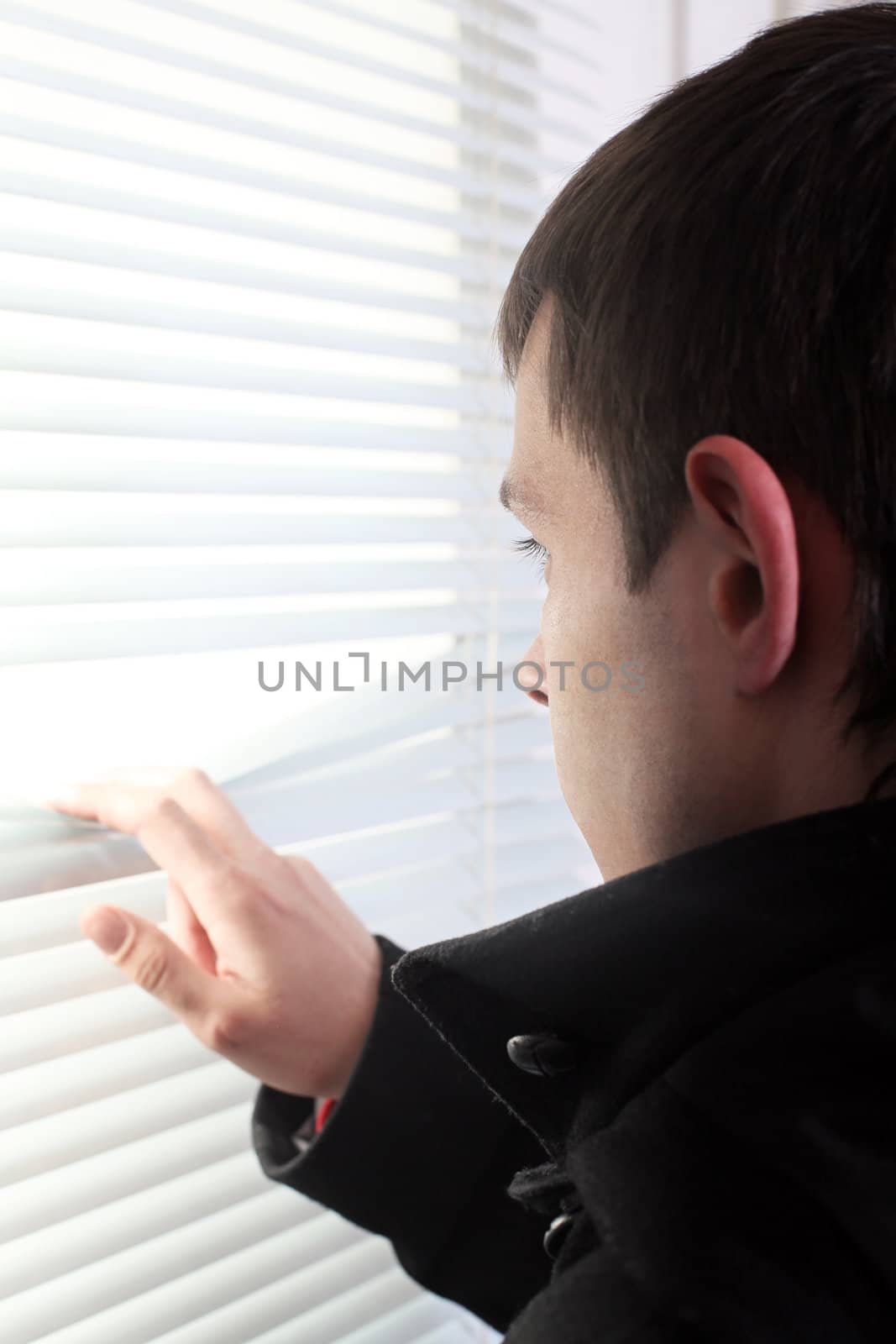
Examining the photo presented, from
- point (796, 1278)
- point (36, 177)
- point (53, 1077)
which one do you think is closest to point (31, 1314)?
point (53, 1077)

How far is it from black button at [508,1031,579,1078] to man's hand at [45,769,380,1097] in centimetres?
30

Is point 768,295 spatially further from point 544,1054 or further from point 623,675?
point 544,1054

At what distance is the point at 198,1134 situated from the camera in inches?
38.1

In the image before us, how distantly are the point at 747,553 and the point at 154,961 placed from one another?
53 cm

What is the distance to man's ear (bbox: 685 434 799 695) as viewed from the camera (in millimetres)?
588

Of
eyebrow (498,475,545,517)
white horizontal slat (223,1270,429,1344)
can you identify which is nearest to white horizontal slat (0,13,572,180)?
eyebrow (498,475,545,517)

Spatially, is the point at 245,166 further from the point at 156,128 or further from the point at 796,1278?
the point at 796,1278

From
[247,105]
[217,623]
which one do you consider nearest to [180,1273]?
[217,623]

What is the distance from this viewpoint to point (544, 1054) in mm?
668

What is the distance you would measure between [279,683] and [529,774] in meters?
0.40

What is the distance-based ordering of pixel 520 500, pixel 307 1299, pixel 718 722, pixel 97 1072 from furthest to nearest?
pixel 307 1299 → pixel 97 1072 → pixel 520 500 → pixel 718 722

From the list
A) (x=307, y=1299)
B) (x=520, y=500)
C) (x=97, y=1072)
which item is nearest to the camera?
(x=520, y=500)

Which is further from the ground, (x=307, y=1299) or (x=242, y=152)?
(x=242, y=152)

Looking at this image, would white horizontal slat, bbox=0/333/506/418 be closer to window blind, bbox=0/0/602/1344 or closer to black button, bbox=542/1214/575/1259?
window blind, bbox=0/0/602/1344
